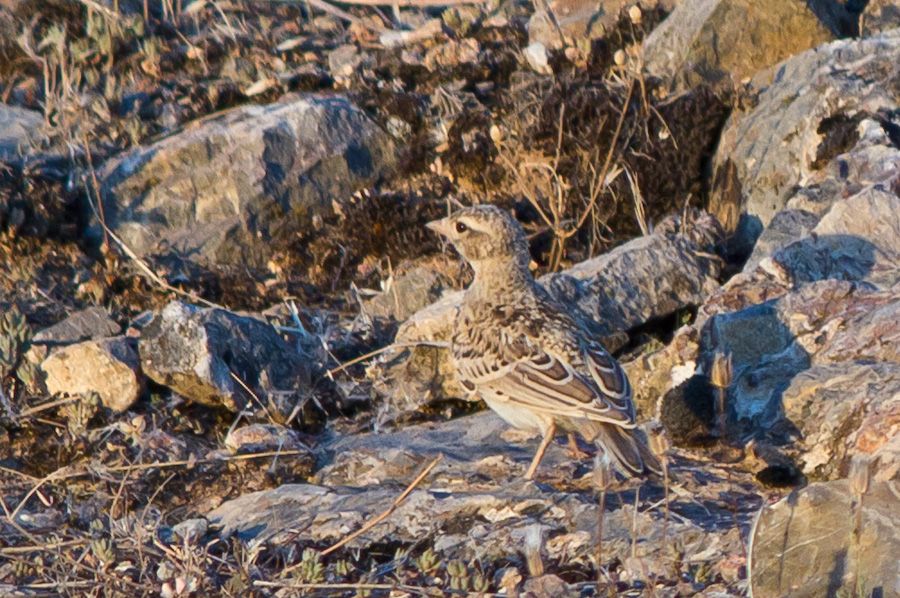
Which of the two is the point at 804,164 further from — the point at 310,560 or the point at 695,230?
the point at 310,560

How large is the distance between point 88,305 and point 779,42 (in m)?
5.83

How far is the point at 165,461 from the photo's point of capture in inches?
328

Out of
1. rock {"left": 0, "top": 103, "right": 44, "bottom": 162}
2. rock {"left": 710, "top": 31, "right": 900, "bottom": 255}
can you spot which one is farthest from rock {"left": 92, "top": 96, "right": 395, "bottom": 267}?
rock {"left": 710, "top": 31, "right": 900, "bottom": 255}

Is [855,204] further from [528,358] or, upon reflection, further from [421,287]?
[421,287]

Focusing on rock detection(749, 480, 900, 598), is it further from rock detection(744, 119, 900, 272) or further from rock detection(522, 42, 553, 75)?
rock detection(522, 42, 553, 75)

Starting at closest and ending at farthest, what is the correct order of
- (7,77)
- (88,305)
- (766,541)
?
(766,541) → (88,305) → (7,77)

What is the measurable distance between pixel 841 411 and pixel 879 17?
238 inches

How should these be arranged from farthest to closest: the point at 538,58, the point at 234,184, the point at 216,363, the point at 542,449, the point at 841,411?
the point at 538,58, the point at 234,184, the point at 216,363, the point at 542,449, the point at 841,411

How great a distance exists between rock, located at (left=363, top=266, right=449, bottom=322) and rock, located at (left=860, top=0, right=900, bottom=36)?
4.28 metres

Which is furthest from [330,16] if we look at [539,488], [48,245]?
[539,488]

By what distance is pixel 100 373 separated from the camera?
9070 millimetres

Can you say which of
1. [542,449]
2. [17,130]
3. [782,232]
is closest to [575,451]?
[542,449]

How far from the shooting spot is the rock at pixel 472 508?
6.49 meters

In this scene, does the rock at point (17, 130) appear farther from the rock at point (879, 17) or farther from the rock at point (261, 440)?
the rock at point (879, 17)
